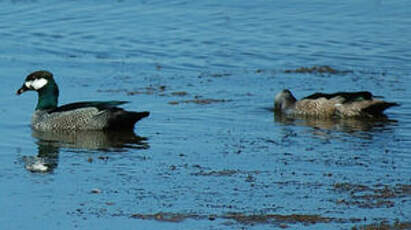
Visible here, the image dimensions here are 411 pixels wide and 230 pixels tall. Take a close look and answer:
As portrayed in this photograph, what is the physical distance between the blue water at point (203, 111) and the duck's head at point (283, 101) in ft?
0.97

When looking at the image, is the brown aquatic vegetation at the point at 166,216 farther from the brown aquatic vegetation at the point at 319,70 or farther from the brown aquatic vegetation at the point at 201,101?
the brown aquatic vegetation at the point at 319,70

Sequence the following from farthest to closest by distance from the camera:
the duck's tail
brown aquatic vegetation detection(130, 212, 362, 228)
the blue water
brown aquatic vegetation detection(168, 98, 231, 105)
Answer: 1. brown aquatic vegetation detection(168, 98, 231, 105)
2. the duck's tail
3. the blue water
4. brown aquatic vegetation detection(130, 212, 362, 228)

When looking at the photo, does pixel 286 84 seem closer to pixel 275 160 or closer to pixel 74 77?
pixel 74 77

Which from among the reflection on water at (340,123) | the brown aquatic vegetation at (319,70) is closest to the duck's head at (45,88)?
the reflection on water at (340,123)

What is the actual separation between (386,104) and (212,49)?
5.72 metres

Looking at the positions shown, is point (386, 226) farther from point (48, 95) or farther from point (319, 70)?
point (319, 70)

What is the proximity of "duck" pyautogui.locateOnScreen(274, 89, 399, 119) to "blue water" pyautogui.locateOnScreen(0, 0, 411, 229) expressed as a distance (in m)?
0.30

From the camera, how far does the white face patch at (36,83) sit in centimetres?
1498

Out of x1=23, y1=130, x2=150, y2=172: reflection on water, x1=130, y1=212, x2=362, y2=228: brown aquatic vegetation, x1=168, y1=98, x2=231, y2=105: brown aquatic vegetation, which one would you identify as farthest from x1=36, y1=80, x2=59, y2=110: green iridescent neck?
x1=130, y1=212, x2=362, y2=228: brown aquatic vegetation

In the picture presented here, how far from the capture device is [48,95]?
48.9ft

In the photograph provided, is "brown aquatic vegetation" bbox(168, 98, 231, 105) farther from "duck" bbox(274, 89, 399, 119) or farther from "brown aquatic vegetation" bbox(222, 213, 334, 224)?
"brown aquatic vegetation" bbox(222, 213, 334, 224)

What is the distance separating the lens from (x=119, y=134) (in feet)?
46.9

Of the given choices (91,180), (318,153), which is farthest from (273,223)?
(318,153)

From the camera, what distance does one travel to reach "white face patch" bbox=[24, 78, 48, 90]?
590 inches
